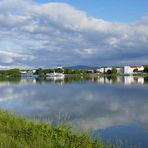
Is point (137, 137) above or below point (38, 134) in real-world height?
below

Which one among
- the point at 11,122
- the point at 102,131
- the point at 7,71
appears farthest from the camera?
the point at 7,71

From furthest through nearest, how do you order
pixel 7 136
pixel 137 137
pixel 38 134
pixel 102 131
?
pixel 102 131, pixel 137 137, pixel 38 134, pixel 7 136

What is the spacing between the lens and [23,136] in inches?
439

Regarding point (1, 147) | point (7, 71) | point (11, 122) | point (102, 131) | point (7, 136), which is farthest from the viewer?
point (7, 71)

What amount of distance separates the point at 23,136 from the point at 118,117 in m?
14.5

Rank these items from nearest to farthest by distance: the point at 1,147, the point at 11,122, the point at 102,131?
1. the point at 1,147
2. the point at 11,122
3. the point at 102,131

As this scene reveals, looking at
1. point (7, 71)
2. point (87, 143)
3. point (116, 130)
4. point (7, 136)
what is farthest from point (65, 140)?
point (7, 71)

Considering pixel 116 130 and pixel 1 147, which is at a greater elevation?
pixel 1 147

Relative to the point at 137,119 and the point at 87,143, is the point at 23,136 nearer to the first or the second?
the point at 87,143

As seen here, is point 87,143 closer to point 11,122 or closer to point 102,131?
point 11,122

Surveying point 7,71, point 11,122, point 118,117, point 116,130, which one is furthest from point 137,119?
point 7,71

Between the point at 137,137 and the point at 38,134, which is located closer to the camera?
the point at 38,134

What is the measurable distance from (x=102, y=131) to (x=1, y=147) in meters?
9.99

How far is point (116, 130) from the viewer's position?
1905cm
